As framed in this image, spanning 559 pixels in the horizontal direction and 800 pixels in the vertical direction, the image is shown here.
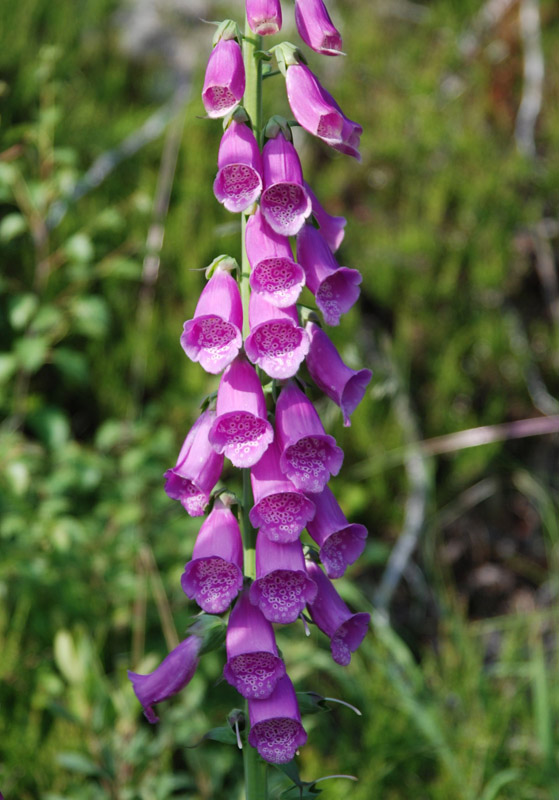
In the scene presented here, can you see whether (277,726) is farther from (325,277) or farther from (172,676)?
(325,277)

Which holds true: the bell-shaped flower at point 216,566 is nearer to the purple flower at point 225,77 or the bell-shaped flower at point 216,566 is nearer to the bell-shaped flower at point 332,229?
the bell-shaped flower at point 332,229

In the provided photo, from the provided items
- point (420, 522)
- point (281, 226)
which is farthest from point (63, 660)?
point (420, 522)

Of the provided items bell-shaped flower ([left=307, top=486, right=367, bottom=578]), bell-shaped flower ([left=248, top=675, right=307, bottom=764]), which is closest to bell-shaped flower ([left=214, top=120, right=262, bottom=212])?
bell-shaped flower ([left=307, top=486, right=367, bottom=578])

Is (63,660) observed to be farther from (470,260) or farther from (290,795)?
(470,260)

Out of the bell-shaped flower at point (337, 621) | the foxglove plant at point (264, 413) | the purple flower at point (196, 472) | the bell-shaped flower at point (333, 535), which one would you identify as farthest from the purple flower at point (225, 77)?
the bell-shaped flower at point (337, 621)

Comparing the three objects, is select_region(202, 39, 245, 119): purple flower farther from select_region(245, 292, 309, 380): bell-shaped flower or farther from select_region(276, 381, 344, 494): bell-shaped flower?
select_region(276, 381, 344, 494): bell-shaped flower

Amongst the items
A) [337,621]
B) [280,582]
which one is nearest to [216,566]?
[280,582]
